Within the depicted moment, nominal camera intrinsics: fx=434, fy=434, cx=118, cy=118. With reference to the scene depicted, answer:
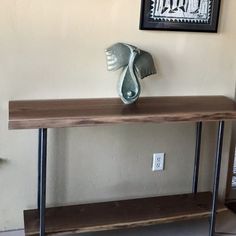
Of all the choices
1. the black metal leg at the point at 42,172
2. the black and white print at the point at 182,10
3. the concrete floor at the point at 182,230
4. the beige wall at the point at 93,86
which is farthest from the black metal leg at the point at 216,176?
the black metal leg at the point at 42,172

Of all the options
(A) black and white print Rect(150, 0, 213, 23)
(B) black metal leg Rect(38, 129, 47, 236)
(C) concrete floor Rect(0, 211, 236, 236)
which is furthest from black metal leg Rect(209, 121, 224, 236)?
(B) black metal leg Rect(38, 129, 47, 236)

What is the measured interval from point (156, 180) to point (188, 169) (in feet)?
0.73

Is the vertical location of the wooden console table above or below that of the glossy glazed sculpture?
below

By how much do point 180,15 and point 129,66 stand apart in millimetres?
447

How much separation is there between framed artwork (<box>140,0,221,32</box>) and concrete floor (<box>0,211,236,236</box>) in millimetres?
1171

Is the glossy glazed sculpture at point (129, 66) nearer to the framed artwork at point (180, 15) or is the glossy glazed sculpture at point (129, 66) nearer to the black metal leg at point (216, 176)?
the framed artwork at point (180, 15)

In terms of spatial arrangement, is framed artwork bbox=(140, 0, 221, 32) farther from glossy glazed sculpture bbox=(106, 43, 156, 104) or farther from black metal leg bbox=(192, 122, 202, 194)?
black metal leg bbox=(192, 122, 202, 194)

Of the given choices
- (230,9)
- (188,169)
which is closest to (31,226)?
(188,169)

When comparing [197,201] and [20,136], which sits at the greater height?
[20,136]

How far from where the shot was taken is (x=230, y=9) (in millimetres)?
2551

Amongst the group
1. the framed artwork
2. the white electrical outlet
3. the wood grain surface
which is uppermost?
the framed artwork

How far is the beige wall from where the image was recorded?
2252 mm

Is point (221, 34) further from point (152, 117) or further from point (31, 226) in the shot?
point (31, 226)

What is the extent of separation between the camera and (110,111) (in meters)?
2.16
